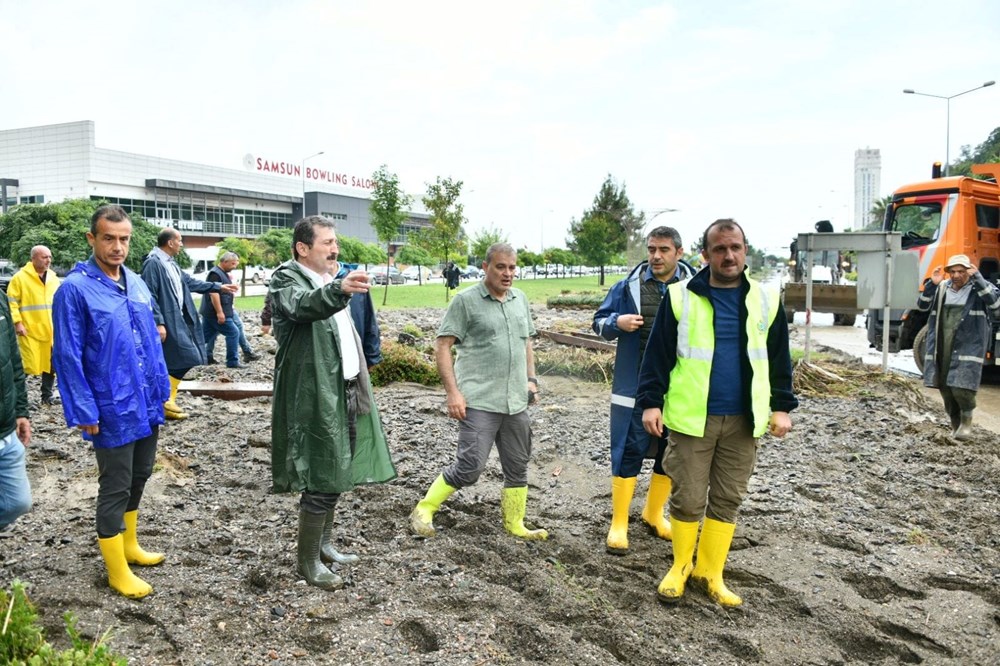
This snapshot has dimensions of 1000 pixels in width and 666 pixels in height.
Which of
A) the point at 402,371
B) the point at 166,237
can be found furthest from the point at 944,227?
the point at 166,237

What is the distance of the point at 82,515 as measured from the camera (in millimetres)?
4707

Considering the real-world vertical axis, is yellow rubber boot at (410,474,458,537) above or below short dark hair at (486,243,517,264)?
below

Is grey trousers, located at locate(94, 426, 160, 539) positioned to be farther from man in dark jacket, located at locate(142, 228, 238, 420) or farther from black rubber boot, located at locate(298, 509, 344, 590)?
man in dark jacket, located at locate(142, 228, 238, 420)

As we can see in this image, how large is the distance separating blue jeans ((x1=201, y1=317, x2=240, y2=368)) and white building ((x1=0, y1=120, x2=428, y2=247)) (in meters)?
46.7

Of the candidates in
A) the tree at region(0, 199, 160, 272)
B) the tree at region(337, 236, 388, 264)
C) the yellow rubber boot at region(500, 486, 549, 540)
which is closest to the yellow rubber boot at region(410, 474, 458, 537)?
the yellow rubber boot at region(500, 486, 549, 540)

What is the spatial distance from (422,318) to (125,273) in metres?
16.7

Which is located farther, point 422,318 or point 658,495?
point 422,318

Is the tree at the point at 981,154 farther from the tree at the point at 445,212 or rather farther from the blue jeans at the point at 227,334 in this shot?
the blue jeans at the point at 227,334

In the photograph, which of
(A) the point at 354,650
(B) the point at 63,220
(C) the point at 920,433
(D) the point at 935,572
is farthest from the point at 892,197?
(B) the point at 63,220

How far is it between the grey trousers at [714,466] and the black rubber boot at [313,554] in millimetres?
1747

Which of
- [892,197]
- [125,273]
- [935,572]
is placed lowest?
[935,572]

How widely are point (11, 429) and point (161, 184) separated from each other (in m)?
66.9

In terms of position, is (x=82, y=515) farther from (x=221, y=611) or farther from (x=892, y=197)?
(x=892, y=197)

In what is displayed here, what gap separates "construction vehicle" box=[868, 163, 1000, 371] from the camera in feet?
41.5
